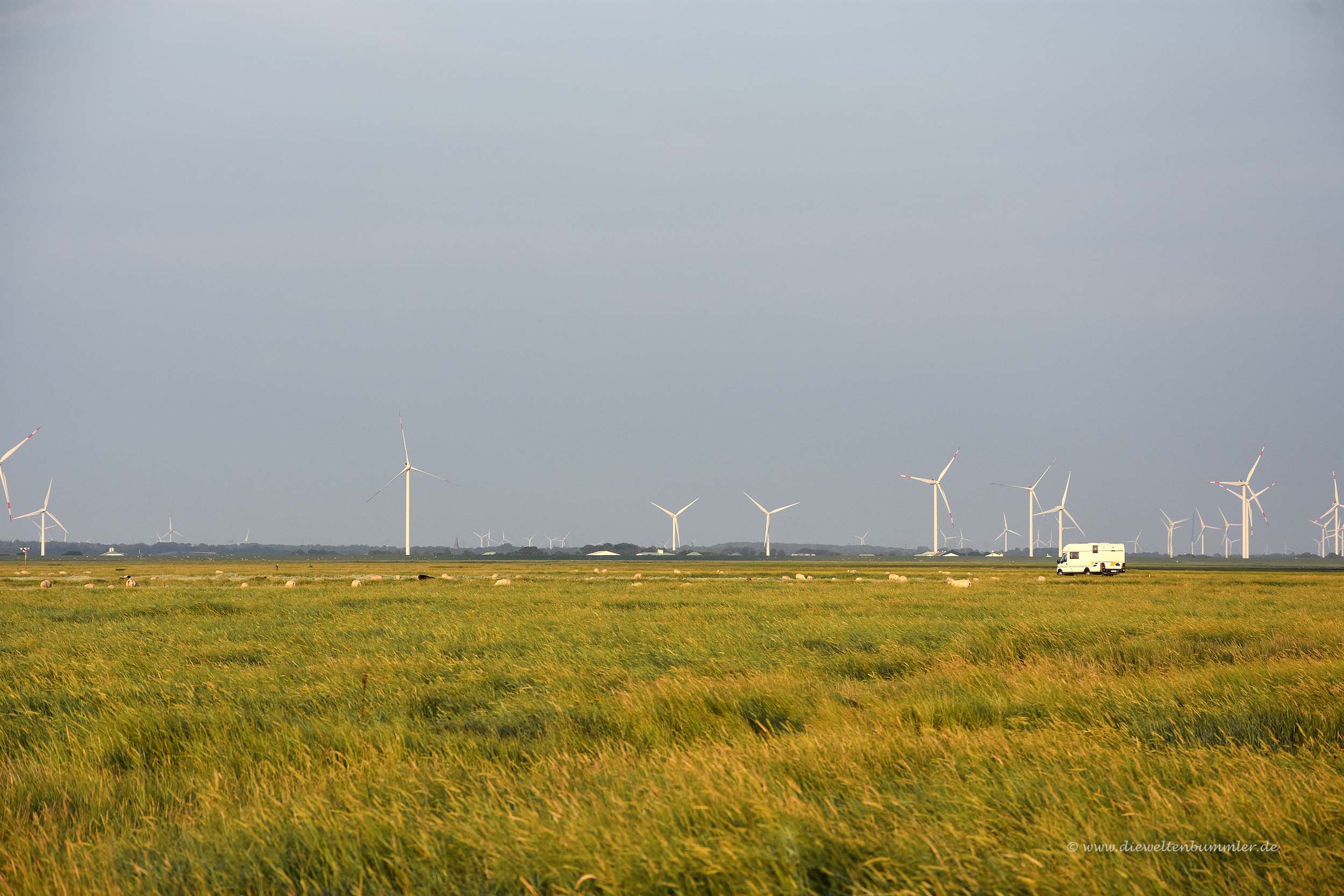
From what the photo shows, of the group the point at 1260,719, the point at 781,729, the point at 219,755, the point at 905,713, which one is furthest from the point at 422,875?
the point at 1260,719

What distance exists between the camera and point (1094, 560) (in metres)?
79.9

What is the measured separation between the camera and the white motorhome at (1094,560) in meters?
79.4

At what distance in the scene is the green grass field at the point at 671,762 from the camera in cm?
629

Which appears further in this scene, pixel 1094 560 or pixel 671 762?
pixel 1094 560

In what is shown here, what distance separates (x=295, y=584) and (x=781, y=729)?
2115 inches

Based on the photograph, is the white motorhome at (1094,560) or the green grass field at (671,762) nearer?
the green grass field at (671,762)

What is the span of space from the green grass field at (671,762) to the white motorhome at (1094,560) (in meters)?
58.4

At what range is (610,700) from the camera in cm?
1355

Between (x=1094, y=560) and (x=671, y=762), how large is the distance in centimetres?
8058

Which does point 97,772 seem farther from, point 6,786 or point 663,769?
point 663,769

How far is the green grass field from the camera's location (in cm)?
629

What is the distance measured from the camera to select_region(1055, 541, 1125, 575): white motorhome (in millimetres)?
79375

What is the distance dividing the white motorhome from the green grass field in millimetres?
58422

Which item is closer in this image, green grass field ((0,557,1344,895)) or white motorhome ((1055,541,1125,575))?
green grass field ((0,557,1344,895))
